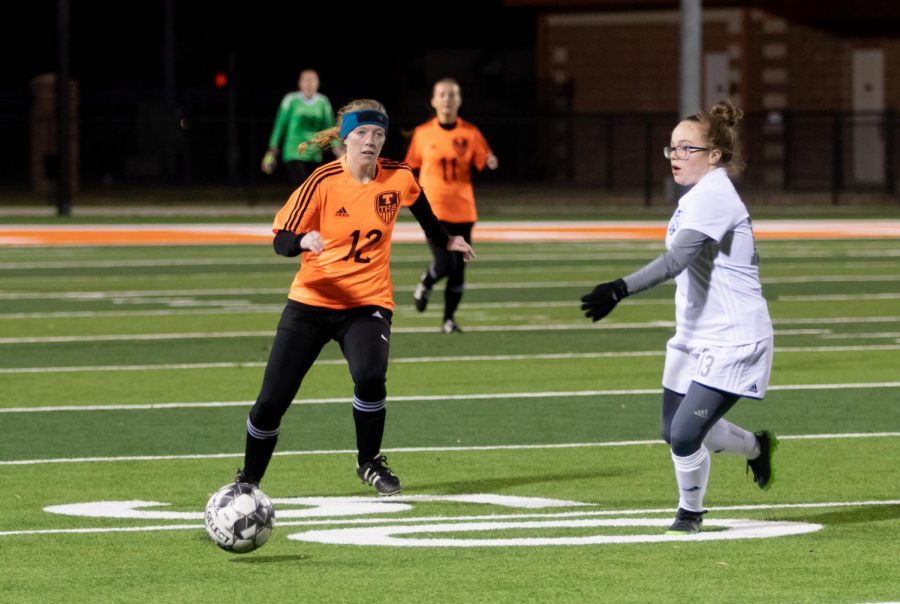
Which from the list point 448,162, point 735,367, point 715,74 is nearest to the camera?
point 735,367

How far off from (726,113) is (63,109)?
27430 millimetres

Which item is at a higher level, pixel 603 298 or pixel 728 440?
pixel 603 298

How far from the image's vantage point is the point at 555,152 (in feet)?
166

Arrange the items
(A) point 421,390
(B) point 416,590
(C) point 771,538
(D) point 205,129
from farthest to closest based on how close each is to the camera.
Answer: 1. (D) point 205,129
2. (A) point 421,390
3. (C) point 771,538
4. (B) point 416,590

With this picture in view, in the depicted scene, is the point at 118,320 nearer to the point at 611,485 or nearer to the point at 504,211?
the point at 611,485

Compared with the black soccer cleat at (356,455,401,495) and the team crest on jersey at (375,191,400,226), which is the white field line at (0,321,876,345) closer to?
the black soccer cleat at (356,455,401,495)

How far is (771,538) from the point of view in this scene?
25.7 ft

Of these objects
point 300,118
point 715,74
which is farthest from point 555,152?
point 300,118

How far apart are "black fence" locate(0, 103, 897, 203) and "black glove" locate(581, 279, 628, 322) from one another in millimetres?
33097

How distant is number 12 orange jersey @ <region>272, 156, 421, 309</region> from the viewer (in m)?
8.98

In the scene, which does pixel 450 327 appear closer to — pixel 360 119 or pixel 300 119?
pixel 300 119

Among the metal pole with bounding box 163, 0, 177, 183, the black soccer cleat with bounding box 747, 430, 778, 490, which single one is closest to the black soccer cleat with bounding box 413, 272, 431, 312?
the black soccer cleat with bounding box 747, 430, 778, 490

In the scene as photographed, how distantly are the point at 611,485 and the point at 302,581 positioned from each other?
2.58 metres

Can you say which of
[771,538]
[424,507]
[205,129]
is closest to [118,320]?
[424,507]
